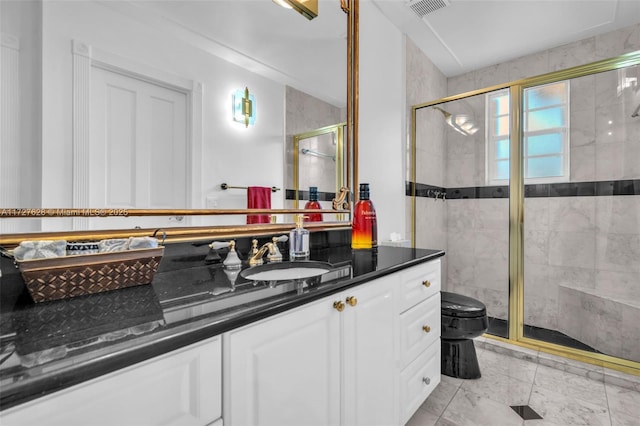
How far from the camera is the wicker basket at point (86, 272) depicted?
2.10 feet

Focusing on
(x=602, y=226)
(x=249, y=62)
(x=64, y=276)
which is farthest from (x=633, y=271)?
(x=64, y=276)

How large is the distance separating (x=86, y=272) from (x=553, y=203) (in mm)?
2934

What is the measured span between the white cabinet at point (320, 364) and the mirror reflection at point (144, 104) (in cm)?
57

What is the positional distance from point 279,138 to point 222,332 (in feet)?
3.25

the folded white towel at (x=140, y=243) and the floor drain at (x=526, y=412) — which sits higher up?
the folded white towel at (x=140, y=243)

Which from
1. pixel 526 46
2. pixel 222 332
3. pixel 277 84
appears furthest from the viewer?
pixel 526 46

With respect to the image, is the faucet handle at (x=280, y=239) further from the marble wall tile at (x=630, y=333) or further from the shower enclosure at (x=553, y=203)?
the marble wall tile at (x=630, y=333)

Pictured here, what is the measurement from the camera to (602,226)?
225 centimetres

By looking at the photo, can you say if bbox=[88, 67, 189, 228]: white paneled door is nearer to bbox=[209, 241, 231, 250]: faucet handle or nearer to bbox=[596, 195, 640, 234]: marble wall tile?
bbox=[209, 241, 231, 250]: faucet handle

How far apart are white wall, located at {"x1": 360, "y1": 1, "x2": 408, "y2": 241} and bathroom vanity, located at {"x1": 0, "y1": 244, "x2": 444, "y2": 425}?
3.26 feet

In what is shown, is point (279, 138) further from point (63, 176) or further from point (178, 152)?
point (63, 176)

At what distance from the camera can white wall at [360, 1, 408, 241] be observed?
2.02 meters

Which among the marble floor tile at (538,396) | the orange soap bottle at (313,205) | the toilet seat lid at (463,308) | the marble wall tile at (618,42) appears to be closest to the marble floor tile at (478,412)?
the marble floor tile at (538,396)

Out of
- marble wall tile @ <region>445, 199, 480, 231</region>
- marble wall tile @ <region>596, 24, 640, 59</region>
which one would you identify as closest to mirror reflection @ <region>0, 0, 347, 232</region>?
marble wall tile @ <region>445, 199, 480, 231</region>
